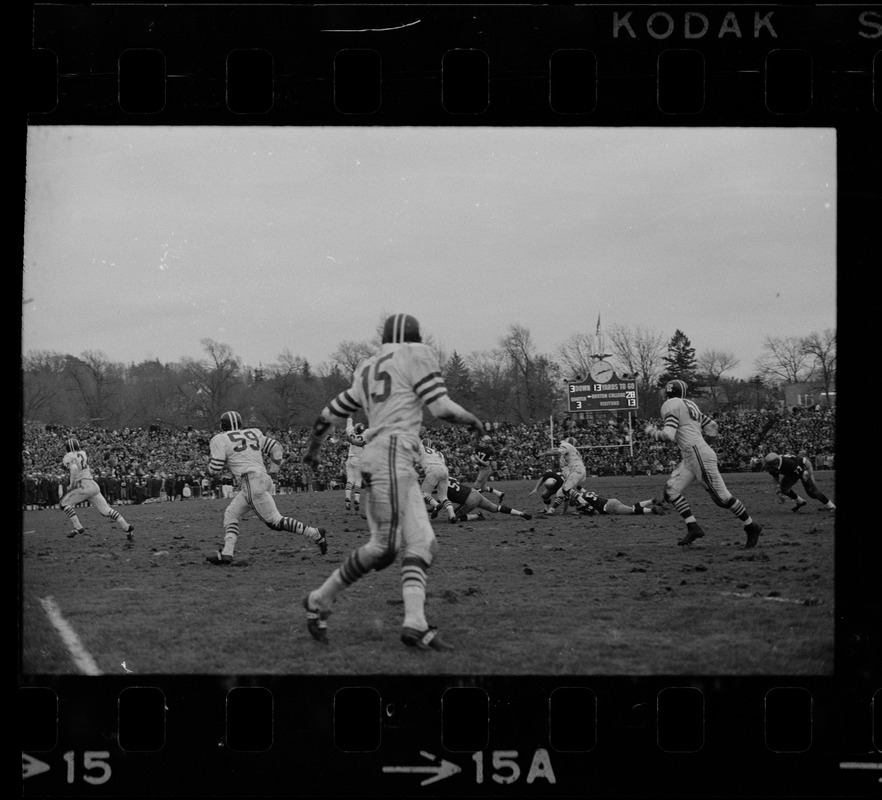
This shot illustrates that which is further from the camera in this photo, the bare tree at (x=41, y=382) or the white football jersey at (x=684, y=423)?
the white football jersey at (x=684, y=423)

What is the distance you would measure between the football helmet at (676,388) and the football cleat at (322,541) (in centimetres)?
274

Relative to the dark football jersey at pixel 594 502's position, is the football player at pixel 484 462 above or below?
above

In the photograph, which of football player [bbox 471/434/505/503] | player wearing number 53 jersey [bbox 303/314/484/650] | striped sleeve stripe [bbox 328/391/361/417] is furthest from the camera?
football player [bbox 471/434/505/503]

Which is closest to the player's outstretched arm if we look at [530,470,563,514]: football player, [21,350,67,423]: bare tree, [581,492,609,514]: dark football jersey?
[530,470,563,514]: football player

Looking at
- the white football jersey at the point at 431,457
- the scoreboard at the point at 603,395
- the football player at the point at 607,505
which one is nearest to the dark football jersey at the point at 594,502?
the football player at the point at 607,505

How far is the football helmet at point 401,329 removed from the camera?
6.75m

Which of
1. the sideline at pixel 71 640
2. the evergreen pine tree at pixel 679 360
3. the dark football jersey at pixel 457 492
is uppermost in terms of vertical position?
the evergreen pine tree at pixel 679 360

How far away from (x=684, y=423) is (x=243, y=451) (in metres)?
3.39

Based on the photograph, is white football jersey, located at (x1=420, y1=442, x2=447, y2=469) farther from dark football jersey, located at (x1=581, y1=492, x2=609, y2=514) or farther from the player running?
dark football jersey, located at (x1=581, y1=492, x2=609, y2=514)

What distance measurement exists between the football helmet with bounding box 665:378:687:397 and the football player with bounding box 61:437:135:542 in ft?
14.1

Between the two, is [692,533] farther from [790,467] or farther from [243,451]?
[243,451]

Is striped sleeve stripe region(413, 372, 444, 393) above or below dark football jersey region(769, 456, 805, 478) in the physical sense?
above

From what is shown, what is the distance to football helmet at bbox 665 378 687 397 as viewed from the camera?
24.1ft
